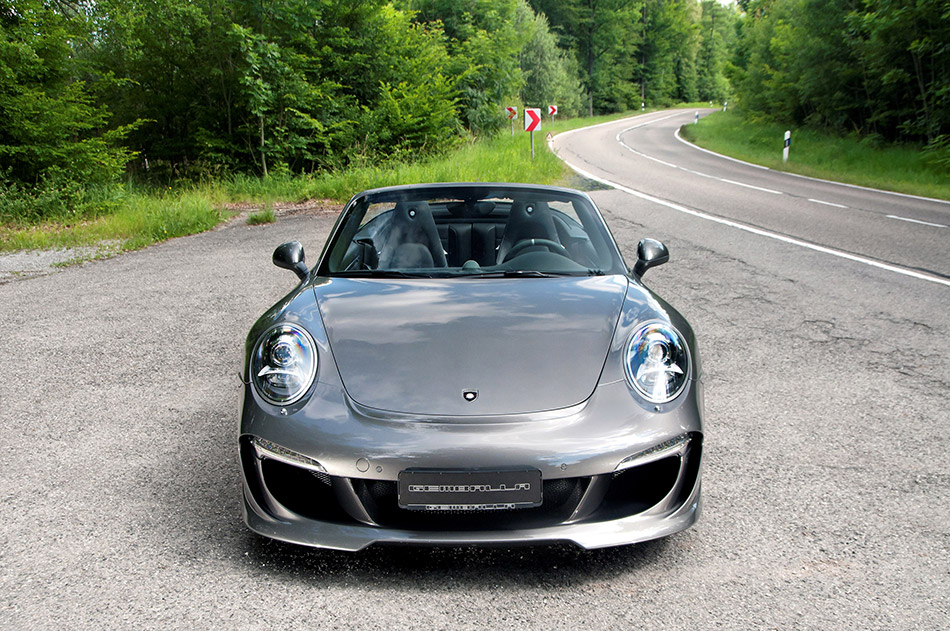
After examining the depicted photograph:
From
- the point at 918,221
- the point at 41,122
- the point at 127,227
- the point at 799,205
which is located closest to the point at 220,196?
the point at 41,122

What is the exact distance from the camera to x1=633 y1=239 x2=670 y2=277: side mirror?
3.54 metres

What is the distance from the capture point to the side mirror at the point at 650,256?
354 centimetres

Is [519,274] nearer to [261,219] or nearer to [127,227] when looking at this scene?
[127,227]

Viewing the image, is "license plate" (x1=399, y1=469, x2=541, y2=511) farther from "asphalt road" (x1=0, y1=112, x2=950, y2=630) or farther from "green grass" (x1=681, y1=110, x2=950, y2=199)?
"green grass" (x1=681, y1=110, x2=950, y2=199)

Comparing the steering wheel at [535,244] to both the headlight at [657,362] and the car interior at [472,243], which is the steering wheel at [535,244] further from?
the headlight at [657,362]

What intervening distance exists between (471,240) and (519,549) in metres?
2.05

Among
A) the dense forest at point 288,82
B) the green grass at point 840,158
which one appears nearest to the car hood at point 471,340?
the dense forest at point 288,82

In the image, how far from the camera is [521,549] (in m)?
2.54

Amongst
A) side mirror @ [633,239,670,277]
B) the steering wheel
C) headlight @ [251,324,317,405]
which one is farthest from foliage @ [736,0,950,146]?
headlight @ [251,324,317,405]

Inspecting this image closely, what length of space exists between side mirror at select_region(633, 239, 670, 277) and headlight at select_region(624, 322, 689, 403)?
2.86 ft

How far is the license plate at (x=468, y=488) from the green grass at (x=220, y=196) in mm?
9152

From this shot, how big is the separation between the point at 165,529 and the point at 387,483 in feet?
3.25

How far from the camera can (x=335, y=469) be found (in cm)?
224

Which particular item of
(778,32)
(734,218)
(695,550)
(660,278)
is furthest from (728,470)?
(778,32)
